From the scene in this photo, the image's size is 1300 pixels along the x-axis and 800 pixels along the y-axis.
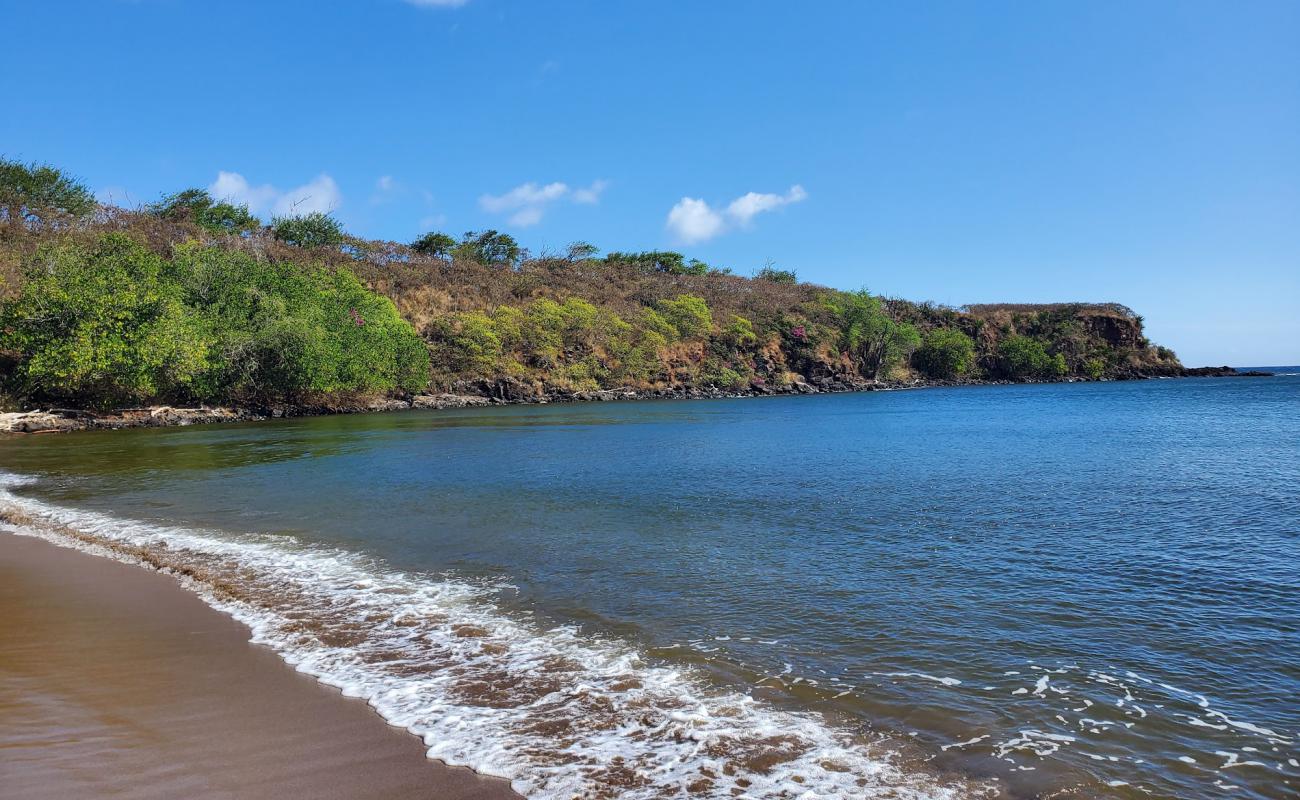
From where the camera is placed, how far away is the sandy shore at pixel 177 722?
4.41m

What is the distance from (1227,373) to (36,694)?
521ft

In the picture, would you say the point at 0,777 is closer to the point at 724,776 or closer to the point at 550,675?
the point at 550,675

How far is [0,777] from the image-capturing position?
4438 millimetres

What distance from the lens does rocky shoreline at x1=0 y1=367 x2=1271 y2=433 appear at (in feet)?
125

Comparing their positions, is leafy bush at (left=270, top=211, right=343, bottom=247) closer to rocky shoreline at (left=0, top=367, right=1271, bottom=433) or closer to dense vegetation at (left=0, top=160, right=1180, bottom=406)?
dense vegetation at (left=0, top=160, right=1180, bottom=406)

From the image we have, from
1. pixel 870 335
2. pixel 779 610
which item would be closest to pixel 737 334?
pixel 870 335

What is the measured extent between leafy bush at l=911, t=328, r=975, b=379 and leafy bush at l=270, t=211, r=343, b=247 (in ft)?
282

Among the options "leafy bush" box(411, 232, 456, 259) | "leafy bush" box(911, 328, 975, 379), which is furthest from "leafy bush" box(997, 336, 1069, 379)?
"leafy bush" box(411, 232, 456, 259)

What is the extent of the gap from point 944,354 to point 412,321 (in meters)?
80.9

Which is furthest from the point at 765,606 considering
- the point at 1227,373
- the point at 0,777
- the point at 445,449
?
the point at 1227,373

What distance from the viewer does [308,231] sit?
267 ft

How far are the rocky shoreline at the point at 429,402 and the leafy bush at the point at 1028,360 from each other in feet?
7.53

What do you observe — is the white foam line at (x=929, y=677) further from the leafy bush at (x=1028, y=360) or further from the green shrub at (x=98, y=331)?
the leafy bush at (x=1028, y=360)

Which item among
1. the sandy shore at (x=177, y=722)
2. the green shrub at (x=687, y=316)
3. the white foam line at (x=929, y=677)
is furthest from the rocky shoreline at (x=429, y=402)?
the white foam line at (x=929, y=677)
